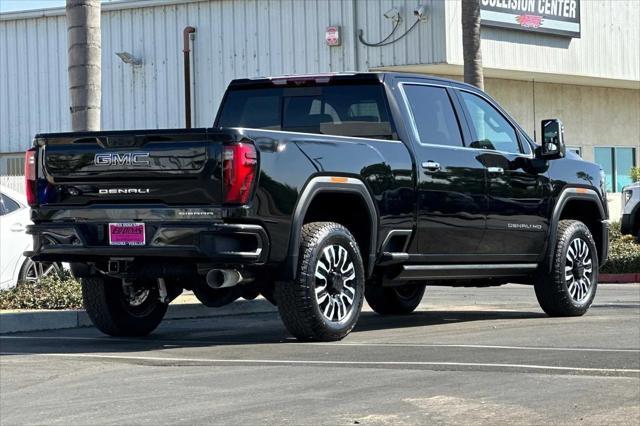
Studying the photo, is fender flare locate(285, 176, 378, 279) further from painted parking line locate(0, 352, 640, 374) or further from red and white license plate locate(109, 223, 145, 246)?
red and white license plate locate(109, 223, 145, 246)

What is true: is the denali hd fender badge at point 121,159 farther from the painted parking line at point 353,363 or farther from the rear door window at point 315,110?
the rear door window at point 315,110

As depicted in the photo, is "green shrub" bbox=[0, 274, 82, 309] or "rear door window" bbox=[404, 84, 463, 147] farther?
"green shrub" bbox=[0, 274, 82, 309]

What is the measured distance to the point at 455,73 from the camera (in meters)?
31.8

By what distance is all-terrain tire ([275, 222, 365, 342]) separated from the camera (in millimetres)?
10203

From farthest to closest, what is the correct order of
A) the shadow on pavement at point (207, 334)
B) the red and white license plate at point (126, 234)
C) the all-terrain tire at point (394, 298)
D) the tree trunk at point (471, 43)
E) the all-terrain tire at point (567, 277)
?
the tree trunk at point (471, 43), the all-terrain tire at point (394, 298), the all-terrain tire at point (567, 277), the shadow on pavement at point (207, 334), the red and white license plate at point (126, 234)

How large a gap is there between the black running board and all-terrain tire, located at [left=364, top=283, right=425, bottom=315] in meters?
1.37

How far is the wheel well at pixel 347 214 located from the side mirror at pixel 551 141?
7.64ft

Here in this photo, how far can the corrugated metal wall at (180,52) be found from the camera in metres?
30.8

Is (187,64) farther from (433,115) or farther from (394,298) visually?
(433,115)

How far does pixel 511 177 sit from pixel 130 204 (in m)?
3.73

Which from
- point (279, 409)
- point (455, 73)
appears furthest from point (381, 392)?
point (455, 73)

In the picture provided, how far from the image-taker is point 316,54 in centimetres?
3153

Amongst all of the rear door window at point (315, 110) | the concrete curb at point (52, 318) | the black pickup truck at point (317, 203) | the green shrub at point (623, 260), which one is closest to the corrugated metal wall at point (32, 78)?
the green shrub at point (623, 260)

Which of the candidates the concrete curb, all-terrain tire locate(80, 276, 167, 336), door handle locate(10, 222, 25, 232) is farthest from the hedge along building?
all-terrain tire locate(80, 276, 167, 336)
